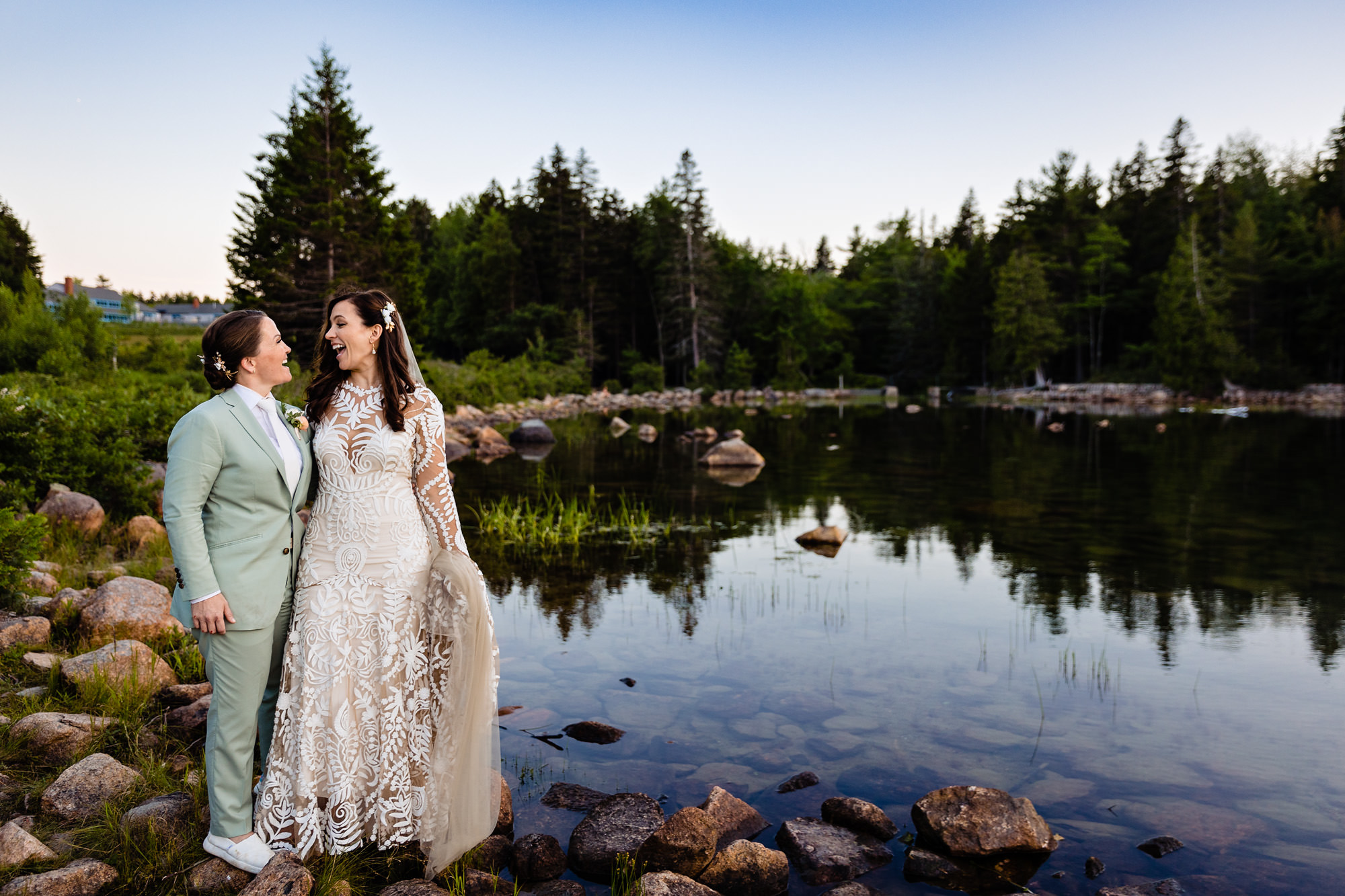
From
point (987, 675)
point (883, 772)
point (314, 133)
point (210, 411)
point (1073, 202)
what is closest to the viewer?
point (210, 411)

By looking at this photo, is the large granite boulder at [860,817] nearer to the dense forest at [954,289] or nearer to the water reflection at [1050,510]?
the water reflection at [1050,510]

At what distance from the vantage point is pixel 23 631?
5.64 meters

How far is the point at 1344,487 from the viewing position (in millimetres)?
17359

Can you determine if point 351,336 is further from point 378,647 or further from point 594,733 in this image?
point 594,733

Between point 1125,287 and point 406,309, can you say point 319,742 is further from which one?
point 1125,287

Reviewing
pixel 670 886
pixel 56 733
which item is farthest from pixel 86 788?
pixel 670 886

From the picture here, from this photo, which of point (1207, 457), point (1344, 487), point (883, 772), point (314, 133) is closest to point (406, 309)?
point (314, 133)

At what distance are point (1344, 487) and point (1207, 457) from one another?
547cm

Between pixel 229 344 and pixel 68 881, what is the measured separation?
7.17ft

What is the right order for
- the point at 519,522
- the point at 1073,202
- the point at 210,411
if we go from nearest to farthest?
the point at 210,411 < the point at 519,522 < the point at 1073,202

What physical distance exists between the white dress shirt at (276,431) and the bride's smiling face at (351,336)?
332 mm

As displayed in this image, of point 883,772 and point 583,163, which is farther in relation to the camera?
point 583,163

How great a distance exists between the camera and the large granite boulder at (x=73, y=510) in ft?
29.7

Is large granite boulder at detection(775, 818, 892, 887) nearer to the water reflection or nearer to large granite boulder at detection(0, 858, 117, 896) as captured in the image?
large granite boulder at detection(0, 858, 117, 896)
